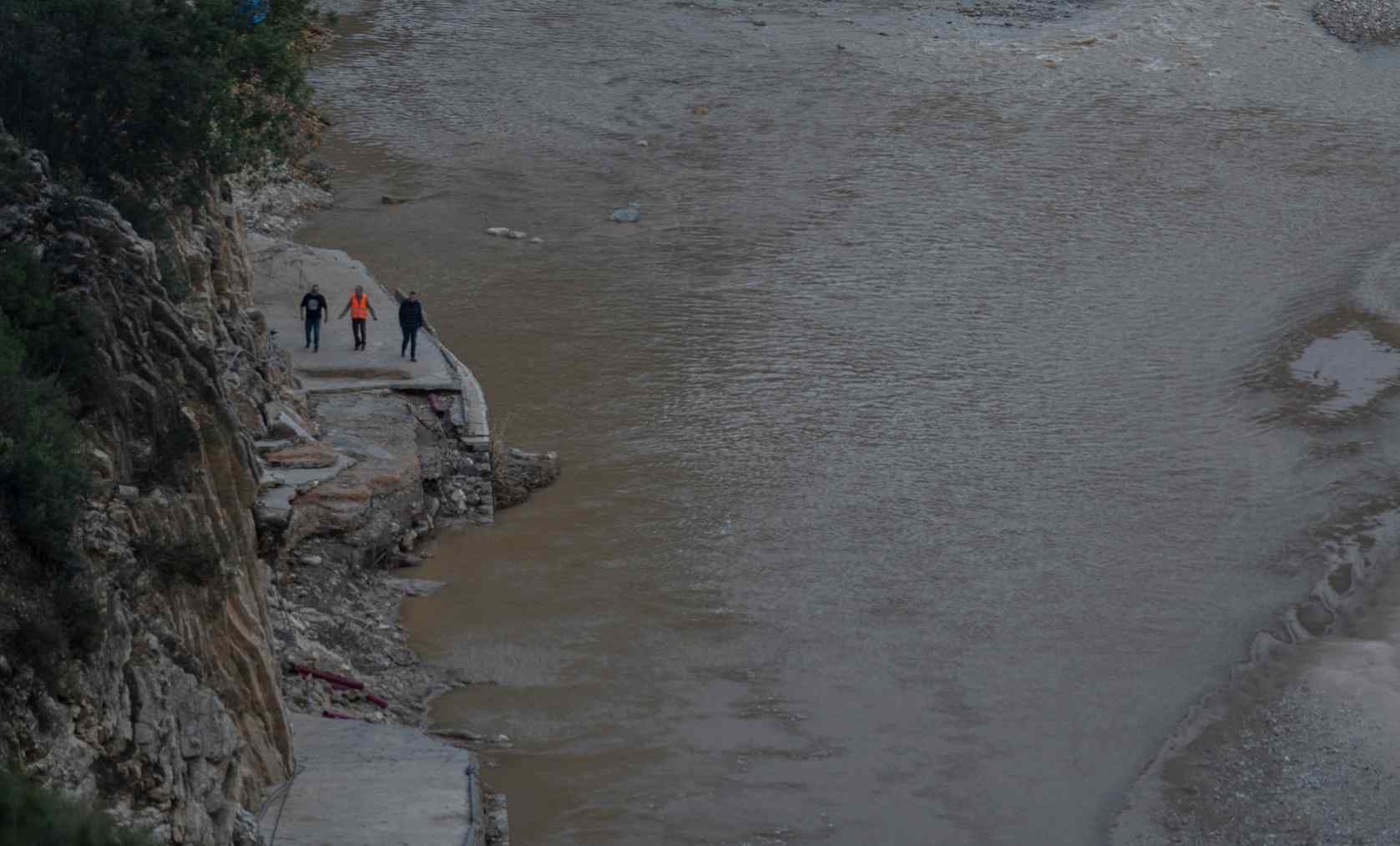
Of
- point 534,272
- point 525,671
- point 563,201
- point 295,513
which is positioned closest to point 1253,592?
point 525,671

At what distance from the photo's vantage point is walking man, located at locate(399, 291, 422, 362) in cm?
2352

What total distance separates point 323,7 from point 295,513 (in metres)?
29.5

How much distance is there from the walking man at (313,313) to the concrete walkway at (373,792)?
867 centimetres

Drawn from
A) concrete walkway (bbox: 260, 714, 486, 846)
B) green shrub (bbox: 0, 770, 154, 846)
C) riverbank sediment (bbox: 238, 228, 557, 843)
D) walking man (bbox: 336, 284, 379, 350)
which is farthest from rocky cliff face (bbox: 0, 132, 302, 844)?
walking man (bbox: 336, 284, 379, 350)

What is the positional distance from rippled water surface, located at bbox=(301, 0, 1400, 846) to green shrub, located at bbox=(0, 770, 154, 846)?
33.1ft

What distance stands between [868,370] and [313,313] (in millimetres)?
8839

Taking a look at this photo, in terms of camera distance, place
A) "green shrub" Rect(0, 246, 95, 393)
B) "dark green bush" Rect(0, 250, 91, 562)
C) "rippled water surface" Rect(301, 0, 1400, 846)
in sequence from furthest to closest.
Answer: "rippled water surface" Rect(301, 0, 1400, 846)
"green shrub" Rect(0, 246, 95, 393)
"dark green bush" Rect(0, 250, 91, 562)

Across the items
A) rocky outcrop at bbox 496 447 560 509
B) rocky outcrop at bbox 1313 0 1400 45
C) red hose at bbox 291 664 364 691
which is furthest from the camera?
rocky outcrop at bbox 1313 0 1400 45

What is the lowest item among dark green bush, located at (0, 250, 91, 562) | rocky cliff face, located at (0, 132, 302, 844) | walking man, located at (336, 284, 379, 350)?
walking man, located at (336, 284, 379, 350)

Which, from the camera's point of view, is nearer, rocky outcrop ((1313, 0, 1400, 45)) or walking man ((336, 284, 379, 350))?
walking man ((336, 284, 379, 350))

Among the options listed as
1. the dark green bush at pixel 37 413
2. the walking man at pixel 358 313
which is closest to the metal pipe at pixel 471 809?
the dark green bush at pixel 37 413

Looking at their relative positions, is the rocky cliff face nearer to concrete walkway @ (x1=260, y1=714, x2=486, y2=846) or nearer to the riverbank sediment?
concrete walkway @ (x1=260, y1=714, x2=486, y2=846)

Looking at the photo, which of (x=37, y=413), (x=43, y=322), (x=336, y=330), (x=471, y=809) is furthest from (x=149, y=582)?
(x=336, y=330)

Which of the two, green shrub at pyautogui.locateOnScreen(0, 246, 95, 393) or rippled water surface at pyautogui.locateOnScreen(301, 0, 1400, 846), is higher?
green shrub at pyautogui.locateOnScreen(0, 246, 95, 393)
